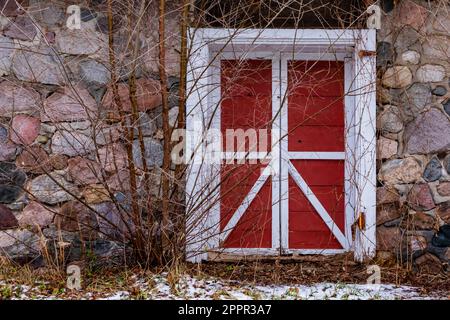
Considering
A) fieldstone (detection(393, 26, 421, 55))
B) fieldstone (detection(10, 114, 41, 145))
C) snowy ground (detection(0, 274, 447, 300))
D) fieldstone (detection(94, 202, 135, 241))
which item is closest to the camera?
snowy ground (detection(0, 274, 447, 300))

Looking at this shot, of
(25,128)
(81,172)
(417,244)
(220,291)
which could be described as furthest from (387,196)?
(25,128)

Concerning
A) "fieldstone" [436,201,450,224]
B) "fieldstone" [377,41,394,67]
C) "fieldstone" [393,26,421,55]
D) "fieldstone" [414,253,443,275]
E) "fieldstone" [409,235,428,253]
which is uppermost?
"fieldstone" [393,26,421,55]

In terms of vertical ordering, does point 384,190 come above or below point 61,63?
below

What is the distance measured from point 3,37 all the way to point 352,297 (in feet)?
10.9

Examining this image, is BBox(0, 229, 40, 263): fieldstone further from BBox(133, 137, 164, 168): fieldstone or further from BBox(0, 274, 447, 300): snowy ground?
BBox(133, 137, 164, 168): fieldstone

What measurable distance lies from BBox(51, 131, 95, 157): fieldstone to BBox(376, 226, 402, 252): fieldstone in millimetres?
2395

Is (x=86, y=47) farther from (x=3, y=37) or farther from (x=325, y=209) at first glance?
(x=325, y=209)

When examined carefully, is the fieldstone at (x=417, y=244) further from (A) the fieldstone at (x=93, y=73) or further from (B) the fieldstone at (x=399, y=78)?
(A) the fieldstone at (x=93, y=73)

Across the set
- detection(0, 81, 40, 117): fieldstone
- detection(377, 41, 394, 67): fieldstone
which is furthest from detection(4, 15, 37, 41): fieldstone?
detection(377, 41, 394, 67): fieldstone

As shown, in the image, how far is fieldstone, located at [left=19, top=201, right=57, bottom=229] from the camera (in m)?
5.30

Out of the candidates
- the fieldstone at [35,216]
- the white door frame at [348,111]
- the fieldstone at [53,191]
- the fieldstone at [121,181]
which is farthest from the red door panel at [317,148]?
the fieldstone at [35,216]

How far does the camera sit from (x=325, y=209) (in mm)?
5695

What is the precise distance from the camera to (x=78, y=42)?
5.35 m
